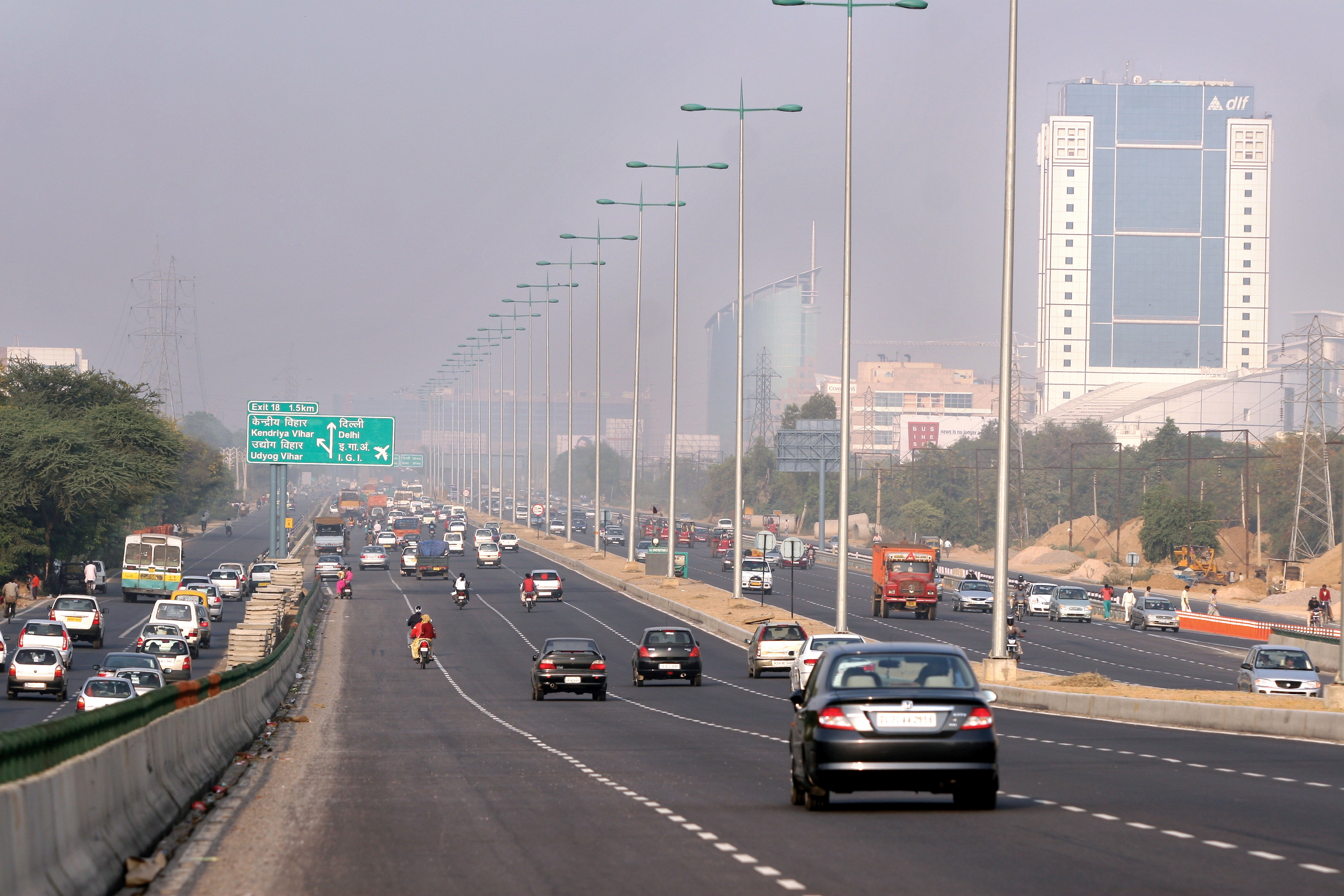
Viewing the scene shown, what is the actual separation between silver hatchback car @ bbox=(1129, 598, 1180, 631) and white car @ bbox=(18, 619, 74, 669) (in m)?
43.2

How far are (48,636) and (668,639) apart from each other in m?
16.4

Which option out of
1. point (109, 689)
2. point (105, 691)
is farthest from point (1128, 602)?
point (105, 691)

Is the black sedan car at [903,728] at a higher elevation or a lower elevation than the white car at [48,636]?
higher

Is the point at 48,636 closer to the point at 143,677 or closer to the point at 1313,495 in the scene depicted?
the point at 143,677

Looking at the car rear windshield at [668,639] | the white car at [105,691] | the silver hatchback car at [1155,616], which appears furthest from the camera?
the silver hatchback car at [1155,616]

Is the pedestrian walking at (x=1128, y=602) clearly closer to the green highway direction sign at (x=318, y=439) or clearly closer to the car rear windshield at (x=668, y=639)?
the green highway direction sign at (x=318, y=439)

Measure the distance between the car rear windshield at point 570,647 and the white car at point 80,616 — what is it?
23.2 metres

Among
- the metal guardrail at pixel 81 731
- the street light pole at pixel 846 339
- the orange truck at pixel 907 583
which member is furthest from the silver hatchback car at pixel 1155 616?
the metal guardrail at pixel 81 731

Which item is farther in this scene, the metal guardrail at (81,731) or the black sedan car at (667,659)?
the black sedan car at (667,659)

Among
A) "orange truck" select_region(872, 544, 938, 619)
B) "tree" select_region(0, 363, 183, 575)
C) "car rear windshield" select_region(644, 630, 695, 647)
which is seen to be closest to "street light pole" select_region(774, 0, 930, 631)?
"car rear windshield" select_region(644, 630, 695, 647)

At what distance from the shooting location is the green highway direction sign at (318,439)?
2849 inches

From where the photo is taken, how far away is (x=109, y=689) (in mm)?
30828

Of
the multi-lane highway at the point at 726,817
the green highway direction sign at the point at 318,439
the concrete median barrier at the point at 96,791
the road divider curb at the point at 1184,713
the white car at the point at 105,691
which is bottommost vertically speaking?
the white car at the point at 105,691

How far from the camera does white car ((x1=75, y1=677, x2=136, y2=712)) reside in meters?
30.3
